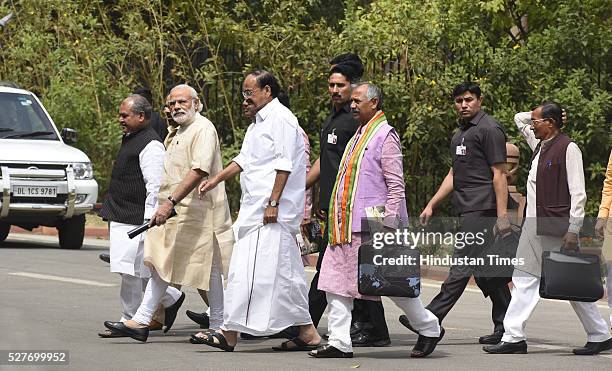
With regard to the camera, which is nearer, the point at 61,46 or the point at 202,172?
the point at 202,172

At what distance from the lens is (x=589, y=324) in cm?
1120

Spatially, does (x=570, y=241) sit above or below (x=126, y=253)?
above

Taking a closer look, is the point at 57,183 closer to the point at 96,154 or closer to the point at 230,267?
the point at 96,154

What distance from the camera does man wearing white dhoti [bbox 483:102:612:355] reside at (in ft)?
36.3

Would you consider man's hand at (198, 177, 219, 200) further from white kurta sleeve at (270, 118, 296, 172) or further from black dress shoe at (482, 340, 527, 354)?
black dress shoe at (482, 340, 527, 354)

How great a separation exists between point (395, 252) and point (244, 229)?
113cm

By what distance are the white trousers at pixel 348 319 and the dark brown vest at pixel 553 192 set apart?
1150 mm

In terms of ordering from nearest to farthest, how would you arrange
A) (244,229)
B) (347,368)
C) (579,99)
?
(347,368)
(244,229)
(579,99)

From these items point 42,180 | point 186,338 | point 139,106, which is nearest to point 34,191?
point 42,180

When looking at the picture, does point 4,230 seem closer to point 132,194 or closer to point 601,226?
point 132,194

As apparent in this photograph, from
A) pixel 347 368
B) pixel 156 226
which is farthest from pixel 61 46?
pixel 347 368

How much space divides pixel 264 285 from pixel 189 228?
3.07 ft

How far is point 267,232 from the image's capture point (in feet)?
35.1

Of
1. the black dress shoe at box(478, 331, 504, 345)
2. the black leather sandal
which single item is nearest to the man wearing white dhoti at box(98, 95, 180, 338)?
the black leather sandal
